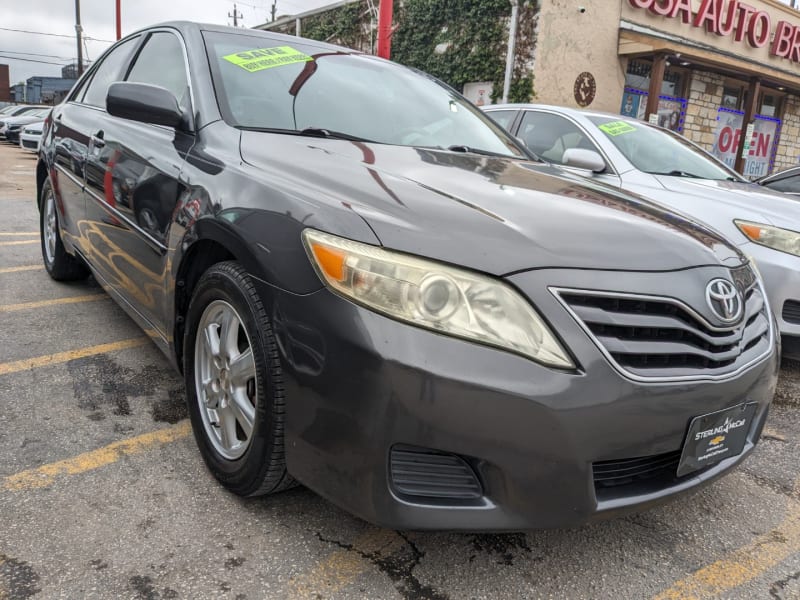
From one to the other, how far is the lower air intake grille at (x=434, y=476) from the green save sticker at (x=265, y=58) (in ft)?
5.78

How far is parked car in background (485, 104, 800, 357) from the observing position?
3318 mm

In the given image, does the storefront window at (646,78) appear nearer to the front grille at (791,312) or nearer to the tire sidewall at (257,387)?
the front grille at (791,312)

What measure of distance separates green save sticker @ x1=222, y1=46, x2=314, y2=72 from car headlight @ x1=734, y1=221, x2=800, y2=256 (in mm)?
2472

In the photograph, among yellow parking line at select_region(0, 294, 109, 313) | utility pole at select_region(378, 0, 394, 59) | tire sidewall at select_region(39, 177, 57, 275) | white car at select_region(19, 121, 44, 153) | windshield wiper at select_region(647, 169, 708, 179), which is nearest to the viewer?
yellow parking line at select_region(0, 294, 109, 313)

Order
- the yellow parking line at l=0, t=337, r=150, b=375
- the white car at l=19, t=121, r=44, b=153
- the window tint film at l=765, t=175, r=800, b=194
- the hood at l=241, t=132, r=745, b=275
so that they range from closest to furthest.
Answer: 1. the hood at l=241, t=132, r=745, b=275
2. the yellow parking line at l=0, t=337, r=150, b=375
3. the window tint film at l=765, t=175, r=800, b=194
4. the white car at l=19, t=121, r=44, b=153

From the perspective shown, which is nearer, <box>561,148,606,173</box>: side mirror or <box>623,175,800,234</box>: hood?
<box>623,175,800,234</box>: hood

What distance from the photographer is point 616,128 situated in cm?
470

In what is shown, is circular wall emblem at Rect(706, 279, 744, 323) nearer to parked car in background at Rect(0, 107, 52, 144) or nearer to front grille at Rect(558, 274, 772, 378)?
front grille at Rect(558, 274, 772, 378)

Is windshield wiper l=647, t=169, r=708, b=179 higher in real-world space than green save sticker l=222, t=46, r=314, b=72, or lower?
lower

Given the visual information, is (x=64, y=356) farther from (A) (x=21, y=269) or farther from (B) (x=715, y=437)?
(B) (x=715, y=437)

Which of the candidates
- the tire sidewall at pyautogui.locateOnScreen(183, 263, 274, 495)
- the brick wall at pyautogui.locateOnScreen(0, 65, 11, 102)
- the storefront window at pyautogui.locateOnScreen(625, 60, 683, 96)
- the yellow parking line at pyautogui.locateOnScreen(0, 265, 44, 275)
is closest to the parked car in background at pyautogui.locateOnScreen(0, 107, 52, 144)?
the storefront window at pyautogui.locateOnScreen(625, 60, 683, 96)

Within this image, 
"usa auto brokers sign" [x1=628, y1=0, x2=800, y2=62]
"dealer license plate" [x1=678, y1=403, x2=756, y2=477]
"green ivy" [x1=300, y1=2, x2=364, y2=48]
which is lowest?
"dealer license plate" [x1=678, y1=403, x2=756, y2=477]

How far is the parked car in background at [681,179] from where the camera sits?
332 cm

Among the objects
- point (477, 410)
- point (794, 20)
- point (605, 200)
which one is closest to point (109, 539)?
point (477, 410)
